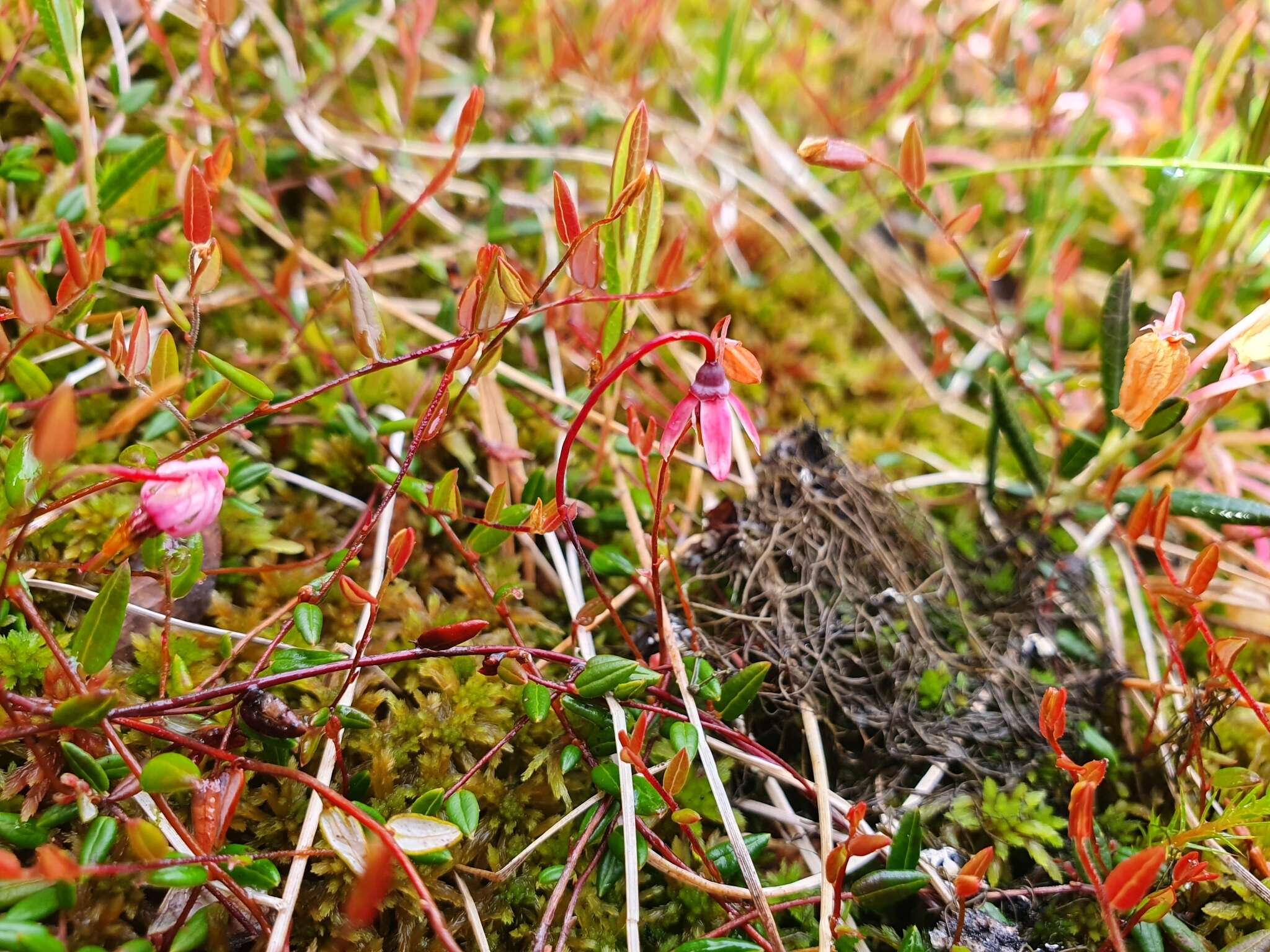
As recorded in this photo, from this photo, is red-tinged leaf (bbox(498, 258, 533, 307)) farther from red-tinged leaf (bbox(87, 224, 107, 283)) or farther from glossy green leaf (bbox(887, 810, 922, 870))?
glossy green leaf (bbox(887, 810, 922, 870))

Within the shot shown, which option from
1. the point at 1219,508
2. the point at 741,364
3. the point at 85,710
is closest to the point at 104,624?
the point at 85,710

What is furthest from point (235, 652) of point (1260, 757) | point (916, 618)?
point (1260, 757)

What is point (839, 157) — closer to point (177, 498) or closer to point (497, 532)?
point (497, 532)

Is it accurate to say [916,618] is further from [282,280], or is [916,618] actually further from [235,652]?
[282,280]

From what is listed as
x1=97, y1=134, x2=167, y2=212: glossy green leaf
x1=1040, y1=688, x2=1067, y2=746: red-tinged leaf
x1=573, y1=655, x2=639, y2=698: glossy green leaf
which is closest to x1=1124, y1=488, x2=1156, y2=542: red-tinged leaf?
x1=1040, y1=688, x2=1067, y2=746: red-tinged leaf

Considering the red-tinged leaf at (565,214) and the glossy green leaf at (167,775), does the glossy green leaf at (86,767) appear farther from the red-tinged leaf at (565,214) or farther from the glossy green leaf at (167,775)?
the red-tinged leaf at (565,214)

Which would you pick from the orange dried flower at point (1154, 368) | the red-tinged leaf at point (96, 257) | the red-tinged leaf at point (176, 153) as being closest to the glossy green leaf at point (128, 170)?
the red-tinged leaf at point (176, 153)
